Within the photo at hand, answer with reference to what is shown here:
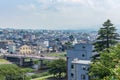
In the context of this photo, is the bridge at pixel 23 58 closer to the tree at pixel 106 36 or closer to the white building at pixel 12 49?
the white building at pixel 12 49

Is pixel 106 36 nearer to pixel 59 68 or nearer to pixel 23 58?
pixel 59 68

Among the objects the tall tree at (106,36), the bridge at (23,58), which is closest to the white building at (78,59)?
the tall tree at (106,36)

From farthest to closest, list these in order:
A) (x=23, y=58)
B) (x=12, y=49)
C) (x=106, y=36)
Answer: (x=12, y=49) < (x=23, y=58) < (x=106, y=36)

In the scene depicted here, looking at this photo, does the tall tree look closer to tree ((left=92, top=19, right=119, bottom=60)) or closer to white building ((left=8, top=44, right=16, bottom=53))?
tree ((left=92, top=19, right=119, bottom=60))

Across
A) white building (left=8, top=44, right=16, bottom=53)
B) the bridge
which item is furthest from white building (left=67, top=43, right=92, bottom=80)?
white building (left=8, top=44, right=16, bottom=53)

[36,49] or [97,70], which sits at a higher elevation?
[97,70]

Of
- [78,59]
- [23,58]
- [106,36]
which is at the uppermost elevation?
[106,36]

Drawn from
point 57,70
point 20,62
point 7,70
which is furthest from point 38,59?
point 7,70

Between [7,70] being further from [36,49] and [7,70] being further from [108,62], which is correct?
[36,49]

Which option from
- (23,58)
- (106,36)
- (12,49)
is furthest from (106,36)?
(12,49)
